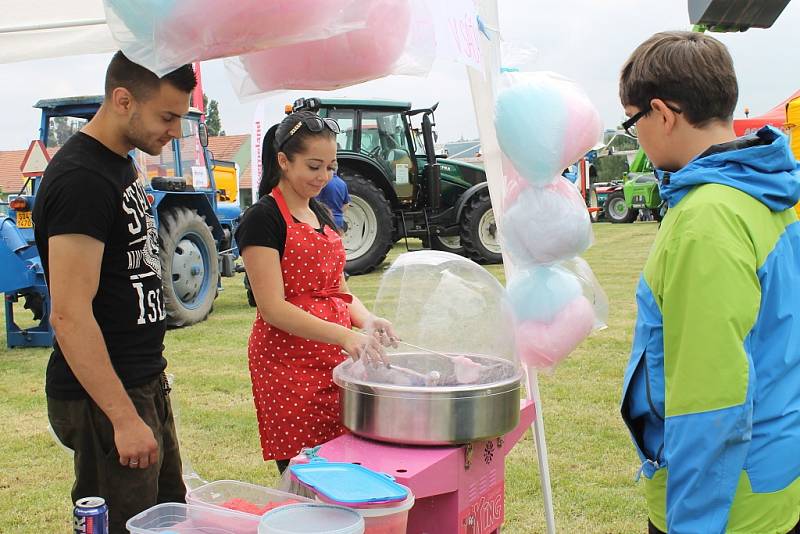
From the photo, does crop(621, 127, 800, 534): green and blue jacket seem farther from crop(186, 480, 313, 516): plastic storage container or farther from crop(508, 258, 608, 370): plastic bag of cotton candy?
crop(186, 480, 313, 516): plastic storage container

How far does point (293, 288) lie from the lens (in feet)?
6.70

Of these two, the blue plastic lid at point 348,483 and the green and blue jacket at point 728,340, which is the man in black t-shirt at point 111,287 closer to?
the blue plastic lid at point 348,483

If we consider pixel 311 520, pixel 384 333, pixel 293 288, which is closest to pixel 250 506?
pixel 311 520

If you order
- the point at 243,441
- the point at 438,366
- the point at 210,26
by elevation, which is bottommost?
the point at 243,441

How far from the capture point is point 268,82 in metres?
1.92

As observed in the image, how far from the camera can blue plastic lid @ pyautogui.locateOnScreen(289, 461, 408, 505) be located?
1.34 m

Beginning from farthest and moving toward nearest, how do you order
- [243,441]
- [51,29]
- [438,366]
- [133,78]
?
[243,441], [51,29], [438,366], [133,78]

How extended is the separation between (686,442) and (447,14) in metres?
1.15

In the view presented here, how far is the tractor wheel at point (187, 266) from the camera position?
674cm

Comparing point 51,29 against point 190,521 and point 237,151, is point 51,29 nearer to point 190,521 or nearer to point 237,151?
point 190,521

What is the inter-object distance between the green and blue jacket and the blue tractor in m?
5.46

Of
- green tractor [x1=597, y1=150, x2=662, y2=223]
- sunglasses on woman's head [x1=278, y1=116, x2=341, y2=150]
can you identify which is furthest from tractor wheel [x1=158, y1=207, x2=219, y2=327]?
green tractor [x1=597, y1=150, x2=662, y2=223]

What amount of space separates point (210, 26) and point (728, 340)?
1.11m

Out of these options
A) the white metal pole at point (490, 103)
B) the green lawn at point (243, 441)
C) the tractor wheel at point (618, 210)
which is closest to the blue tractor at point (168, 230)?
the green lawn at point (243, 441)
